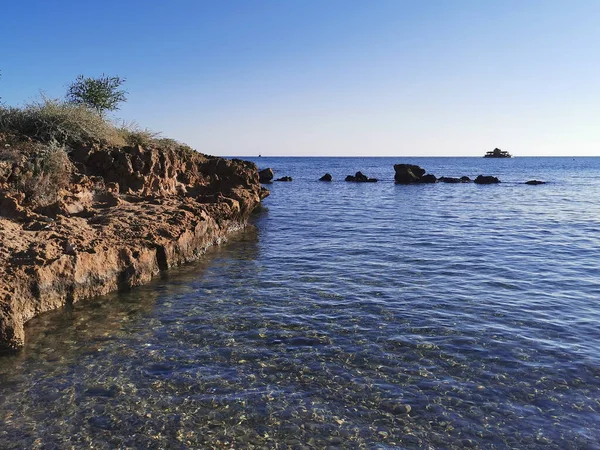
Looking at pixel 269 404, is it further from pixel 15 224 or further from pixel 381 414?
pixel 15 224

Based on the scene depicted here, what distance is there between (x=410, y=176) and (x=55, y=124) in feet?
176

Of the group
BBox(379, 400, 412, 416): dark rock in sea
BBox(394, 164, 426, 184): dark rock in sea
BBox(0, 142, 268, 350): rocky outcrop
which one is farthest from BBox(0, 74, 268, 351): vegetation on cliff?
BBox(394, 164, 426, 184): dark rock in sea

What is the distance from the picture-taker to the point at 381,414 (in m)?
6.47

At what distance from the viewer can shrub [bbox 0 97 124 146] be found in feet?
48.4

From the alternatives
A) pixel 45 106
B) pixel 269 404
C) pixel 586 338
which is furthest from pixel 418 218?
pixel 269 404

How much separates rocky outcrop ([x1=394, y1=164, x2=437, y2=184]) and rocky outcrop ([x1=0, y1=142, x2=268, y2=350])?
152 ft

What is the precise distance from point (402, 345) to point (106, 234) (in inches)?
327

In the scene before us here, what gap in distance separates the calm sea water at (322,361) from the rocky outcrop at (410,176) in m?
48.7

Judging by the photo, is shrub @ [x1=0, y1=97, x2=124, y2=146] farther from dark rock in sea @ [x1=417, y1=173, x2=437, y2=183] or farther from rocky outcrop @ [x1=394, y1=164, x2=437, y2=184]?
dark rock in sea @ [x1=417, y1=173, x2=437, y2=183]

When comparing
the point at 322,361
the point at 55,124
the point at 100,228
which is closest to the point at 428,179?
the point at 55,124

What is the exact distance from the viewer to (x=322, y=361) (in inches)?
314

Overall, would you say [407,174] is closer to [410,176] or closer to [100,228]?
[410,176]

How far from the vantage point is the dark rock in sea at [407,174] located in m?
63.0

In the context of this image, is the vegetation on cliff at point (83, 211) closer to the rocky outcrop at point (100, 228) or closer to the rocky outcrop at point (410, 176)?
the rocky outcrop at point (100, 228)
